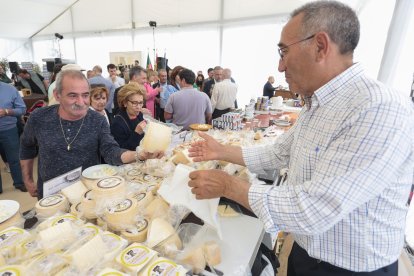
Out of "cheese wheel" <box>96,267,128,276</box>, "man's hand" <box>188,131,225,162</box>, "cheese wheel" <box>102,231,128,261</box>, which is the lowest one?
"cheese wheel" <box>102,231,128,261</box>

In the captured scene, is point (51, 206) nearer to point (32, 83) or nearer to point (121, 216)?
point (121, 216)

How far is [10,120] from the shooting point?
3.41 m

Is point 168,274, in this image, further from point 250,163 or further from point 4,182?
point 4,182

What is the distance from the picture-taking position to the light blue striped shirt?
0.75 meters

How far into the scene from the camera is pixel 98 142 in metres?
1.97

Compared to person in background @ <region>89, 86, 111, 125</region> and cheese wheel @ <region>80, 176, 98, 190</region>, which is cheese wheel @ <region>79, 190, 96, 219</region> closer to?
cheese wheel @ <region>80, 176, 98, 190</region>

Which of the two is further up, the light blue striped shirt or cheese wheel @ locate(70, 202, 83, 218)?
the light blue striped shirt

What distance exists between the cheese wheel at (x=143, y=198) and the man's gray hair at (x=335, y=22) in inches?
40.0

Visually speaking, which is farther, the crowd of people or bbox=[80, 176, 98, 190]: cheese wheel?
bbox=[80, 176, 98, 190]: cheese wheel

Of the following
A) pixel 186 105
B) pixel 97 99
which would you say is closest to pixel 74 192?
pixel 97 99

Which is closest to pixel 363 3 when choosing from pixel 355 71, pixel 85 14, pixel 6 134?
pixel 355 71

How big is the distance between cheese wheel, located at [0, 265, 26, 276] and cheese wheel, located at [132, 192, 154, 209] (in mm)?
465

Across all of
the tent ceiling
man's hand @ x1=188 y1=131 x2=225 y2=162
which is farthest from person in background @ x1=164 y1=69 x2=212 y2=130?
the tent ceiling

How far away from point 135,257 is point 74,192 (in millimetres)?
618
